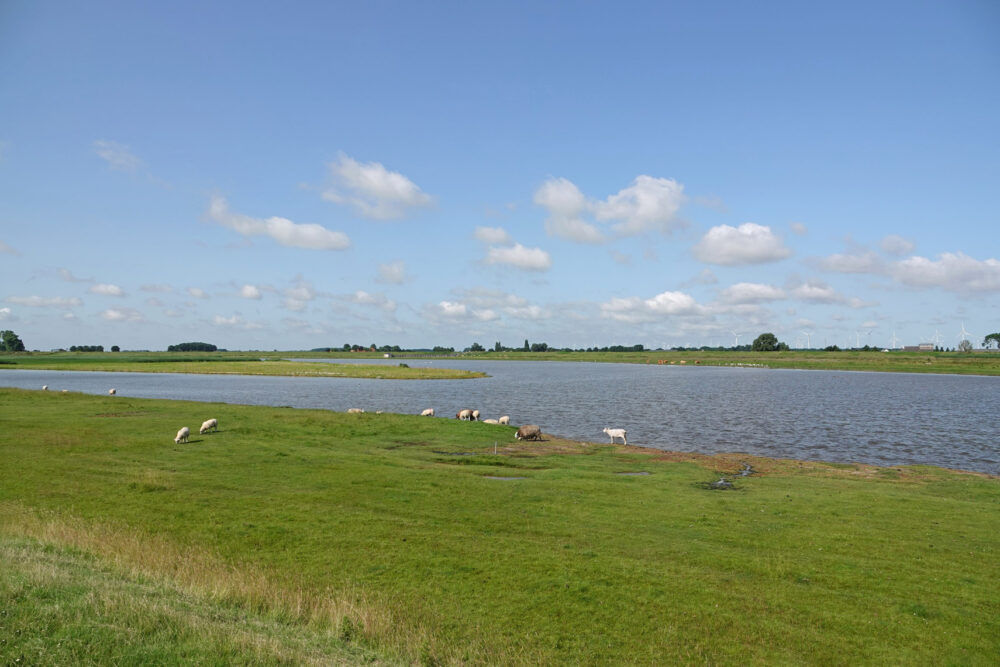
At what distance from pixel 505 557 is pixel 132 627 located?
8.78 metres

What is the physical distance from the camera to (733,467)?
1239 inches

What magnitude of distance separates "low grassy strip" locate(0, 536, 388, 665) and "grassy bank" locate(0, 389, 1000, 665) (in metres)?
0.06

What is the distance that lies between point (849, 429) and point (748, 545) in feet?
131

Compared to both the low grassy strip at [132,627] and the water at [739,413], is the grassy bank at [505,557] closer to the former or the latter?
the low grassy strip at [132,627]

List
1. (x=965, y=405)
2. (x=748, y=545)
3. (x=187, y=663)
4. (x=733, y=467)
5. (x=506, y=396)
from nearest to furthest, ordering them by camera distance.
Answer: (x=187, y=663), (x=748, y=545), (x=733, y=467), (x=965, y=405), (x=506, y=396)

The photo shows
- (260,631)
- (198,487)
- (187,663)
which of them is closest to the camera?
(187,663)

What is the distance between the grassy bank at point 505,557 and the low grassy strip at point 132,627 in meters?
0.06

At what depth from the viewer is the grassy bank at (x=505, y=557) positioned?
10.8 m

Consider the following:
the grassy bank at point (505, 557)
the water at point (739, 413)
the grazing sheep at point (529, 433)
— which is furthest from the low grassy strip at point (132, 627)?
the water at point (739, 413)

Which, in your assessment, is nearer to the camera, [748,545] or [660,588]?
[660,588]

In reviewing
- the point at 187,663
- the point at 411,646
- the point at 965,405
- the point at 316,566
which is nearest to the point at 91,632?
the point at 187,663

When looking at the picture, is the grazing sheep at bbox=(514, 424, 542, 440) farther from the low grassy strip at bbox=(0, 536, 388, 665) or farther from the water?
the low grassy strip at bbox=(0, 536, 388, 665)

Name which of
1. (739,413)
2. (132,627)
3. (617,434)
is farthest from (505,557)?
(739,413)

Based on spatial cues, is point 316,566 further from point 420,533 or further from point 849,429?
point 849,429
